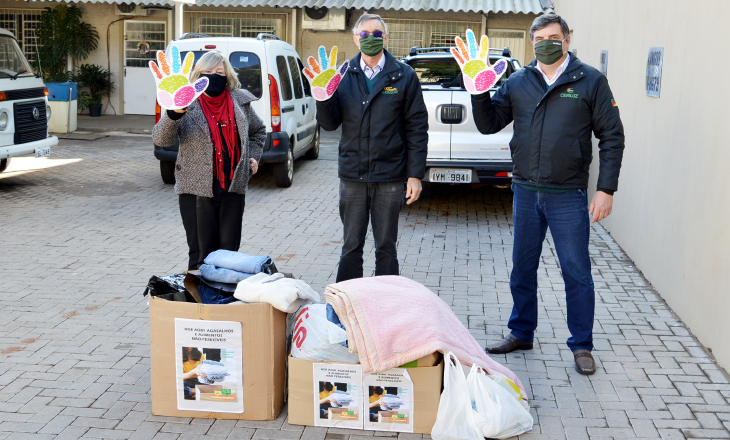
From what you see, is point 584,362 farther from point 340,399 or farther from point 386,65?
point 386,65

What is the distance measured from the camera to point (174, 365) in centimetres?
370

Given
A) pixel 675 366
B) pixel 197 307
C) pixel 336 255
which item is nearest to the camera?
pixel 197 307

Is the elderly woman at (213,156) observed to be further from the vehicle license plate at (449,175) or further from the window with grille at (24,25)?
the window with grille at (24,25)

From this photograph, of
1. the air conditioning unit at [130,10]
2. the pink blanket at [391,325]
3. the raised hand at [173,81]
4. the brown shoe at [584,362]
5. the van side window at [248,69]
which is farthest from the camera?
the air conditioning unit at [130,10]

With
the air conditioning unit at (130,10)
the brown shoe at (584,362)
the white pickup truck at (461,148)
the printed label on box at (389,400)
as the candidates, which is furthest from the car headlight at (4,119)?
the air conditioning unit at (130,10)

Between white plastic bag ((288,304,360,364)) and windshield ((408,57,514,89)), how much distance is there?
242 inches

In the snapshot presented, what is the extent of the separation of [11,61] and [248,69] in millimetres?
3321

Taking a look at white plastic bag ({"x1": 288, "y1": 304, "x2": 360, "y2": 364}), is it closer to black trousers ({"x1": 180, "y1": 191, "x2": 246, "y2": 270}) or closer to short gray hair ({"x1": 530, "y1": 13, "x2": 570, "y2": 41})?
black trousers ({"x1": 180, "y1": 191, "x2": 246, "y2": 270})

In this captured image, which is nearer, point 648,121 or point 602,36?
point 648,121

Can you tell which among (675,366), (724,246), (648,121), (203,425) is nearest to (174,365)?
(203,425)

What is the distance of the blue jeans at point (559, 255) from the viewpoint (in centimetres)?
437

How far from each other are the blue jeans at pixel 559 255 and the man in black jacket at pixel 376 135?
732 millimetres

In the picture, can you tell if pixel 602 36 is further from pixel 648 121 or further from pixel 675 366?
pixel 675 366

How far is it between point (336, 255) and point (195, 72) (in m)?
2.90
